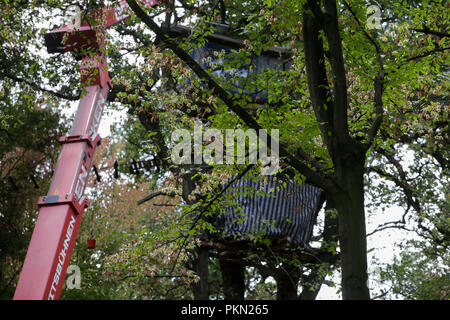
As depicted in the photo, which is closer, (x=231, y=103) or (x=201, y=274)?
(x=231, y=103)

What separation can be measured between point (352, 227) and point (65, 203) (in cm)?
523

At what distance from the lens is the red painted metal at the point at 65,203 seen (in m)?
8.72

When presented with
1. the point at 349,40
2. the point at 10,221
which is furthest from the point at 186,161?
the point at 10,221

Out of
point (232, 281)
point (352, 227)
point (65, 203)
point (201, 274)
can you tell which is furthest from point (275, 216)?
point (352, 227)

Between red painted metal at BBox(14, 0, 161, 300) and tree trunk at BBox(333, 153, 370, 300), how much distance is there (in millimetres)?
4045

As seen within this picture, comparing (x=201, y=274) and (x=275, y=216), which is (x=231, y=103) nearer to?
(x=201, y=274)

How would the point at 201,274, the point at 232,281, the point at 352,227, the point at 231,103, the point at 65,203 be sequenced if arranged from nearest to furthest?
the point at 352,227 < the point at 231,103 < the point at 65,203 < the point at 201,274 < the point at 232,281

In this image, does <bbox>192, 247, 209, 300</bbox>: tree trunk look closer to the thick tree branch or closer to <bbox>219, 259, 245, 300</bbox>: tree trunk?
<bbox>219, 259, 245, 300</bbox>: tree trunk

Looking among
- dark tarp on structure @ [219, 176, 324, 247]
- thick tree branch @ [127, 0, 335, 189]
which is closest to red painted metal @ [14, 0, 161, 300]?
thick tree branch @ [127, 0, 335, 189]

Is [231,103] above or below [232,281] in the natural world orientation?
below

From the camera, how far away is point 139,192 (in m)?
27.2

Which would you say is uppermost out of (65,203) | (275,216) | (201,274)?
(275,216)

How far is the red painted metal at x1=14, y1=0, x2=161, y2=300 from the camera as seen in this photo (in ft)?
28.6

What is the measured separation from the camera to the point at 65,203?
9.51 m
